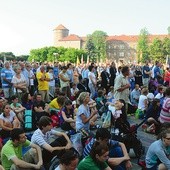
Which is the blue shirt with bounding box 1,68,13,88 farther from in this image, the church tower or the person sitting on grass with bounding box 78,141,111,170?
the church tower

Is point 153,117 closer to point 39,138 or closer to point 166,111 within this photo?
point 166,111

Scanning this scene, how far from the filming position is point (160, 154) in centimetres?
551

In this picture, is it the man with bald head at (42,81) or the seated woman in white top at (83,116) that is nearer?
the seated woman in white top at (83,116)

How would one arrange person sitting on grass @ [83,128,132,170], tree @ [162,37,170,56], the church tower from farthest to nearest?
the church tower, tree @ [162,37,170,56], person sitting on grass @ [83,128,132,170]

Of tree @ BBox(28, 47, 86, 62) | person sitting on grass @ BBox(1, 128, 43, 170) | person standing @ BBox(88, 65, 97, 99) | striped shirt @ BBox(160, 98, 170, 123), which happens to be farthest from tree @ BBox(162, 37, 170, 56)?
person sitting on grass @ BBox(1, 128, 43, 170)

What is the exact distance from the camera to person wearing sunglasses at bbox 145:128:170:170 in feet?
18.0

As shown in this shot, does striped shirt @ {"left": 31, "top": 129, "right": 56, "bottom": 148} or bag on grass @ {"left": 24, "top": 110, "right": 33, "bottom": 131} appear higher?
striped shirt @ {"left": 31, "top": 129, "right": 56, "bottom": 148}

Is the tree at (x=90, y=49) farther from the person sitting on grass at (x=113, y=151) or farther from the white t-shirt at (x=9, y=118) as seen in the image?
the person sitting on grass at (x=113, y=151)

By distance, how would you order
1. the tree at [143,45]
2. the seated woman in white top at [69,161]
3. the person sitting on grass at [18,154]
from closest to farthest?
the seated woman in white top at [69,161] → the person sitting on grass at [18,154] → the tree at [143,45]

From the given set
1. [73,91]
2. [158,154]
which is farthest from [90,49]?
[158,154]

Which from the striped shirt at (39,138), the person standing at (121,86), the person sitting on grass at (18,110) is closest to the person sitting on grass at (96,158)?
the striped shirt at (39,138)

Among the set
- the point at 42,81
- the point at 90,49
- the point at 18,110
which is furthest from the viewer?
the point at 90,49

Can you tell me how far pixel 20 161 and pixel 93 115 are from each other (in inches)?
94.1

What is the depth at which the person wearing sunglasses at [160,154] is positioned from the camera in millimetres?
5495
